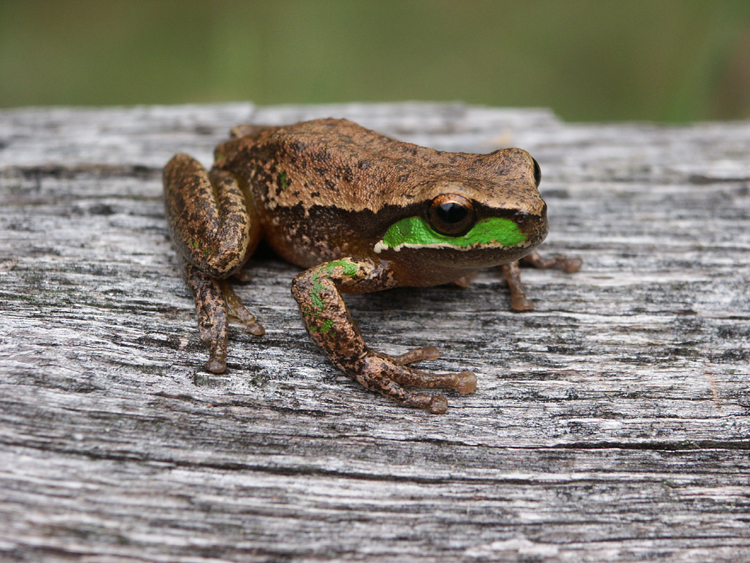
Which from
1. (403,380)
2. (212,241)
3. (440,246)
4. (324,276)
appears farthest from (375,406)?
(212,241)

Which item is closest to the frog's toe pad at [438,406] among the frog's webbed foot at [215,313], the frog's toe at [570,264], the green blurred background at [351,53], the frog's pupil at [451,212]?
the frog's pupil at [451,212]

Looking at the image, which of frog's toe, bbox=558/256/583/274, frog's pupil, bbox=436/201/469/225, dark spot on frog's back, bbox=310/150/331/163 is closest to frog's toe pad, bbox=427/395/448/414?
frog's pupil, bbox=436/201/469/225

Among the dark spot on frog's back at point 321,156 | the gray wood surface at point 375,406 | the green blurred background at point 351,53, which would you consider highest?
the green blurred background at point 351,53

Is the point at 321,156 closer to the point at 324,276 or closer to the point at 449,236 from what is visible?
the point at 324,276

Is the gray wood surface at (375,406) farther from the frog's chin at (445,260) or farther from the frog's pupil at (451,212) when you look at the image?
the frog's pupil at (451,212)

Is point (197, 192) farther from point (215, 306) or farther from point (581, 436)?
point (581, 436)

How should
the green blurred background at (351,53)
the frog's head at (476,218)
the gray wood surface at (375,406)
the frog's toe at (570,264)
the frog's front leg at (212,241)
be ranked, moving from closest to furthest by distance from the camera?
the gray wood surface at (375,406) < the frog's head at (476,218) < the frog's front leg at (212,241) < the frog's toe at (570,264) < the green blurred background at (351,53)

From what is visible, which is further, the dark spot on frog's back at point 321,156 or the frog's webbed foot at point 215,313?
the dark spot on frog's back at point 321,156
